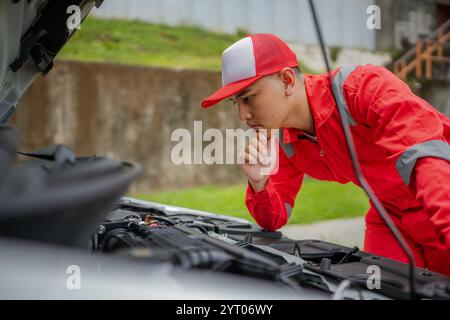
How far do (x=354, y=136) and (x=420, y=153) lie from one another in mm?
381

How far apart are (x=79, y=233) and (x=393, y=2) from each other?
9763mm

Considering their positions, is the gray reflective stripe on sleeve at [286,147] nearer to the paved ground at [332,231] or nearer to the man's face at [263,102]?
the man's face at [263,102]

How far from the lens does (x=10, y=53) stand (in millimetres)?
1306

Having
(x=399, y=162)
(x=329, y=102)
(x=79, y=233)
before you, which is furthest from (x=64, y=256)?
(x=329, y=102)

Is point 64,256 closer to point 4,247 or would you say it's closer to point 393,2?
point 4,247

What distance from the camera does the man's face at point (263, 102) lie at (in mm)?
1298

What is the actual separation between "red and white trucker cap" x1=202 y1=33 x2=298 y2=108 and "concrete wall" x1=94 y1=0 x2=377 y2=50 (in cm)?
548

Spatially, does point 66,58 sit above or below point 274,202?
above

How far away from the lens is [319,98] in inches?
56.7

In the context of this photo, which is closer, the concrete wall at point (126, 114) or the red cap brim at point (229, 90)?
the red cap brim at point (229, 90)

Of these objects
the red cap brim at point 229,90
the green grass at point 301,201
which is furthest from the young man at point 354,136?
the green grass at point 301,201

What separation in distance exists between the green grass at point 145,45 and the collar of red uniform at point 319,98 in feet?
13.3

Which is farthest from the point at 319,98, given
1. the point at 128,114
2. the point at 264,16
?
the point at 264,16

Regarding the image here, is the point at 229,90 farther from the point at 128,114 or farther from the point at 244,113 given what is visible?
the point at 128,114
